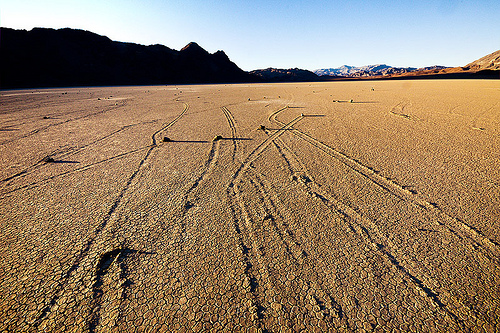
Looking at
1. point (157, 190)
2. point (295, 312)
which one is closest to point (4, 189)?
point (157, 190)

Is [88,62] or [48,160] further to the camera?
[88,62]

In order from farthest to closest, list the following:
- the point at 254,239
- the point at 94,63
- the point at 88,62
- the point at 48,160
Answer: the point at 94,63 → the point at 88,62 → the point at 48,160 → the point at 254,239

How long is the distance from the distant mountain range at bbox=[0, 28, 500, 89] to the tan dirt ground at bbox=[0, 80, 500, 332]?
57.4 metres

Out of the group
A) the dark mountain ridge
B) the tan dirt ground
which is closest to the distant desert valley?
the tan dirt ground

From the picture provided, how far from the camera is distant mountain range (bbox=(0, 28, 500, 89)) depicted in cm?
4684

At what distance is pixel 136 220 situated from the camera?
3105 mm

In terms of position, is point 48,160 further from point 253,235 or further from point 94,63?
point 94,63

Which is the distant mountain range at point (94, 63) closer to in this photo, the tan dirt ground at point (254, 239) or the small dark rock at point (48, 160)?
the small dark rock at point (48, 160)

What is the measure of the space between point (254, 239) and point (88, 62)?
74.3 meters

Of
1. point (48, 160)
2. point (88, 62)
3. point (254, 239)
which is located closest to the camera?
point (254, 239)

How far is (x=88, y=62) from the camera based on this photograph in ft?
187

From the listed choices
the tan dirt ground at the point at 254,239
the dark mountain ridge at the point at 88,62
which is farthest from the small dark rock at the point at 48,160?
the dark mountain ridge at the point at 88,62

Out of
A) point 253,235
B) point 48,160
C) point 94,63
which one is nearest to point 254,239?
point 253,235

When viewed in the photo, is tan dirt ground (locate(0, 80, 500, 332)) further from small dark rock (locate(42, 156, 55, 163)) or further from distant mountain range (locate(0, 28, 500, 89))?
distant mountain range (locate(0, 28, 500, 89))
